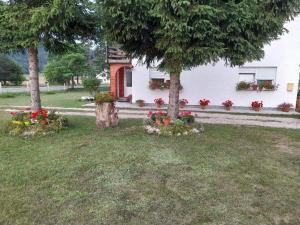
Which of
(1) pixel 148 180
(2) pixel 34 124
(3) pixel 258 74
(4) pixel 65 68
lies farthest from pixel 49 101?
(4) pixel 65 68

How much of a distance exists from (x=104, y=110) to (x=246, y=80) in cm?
807

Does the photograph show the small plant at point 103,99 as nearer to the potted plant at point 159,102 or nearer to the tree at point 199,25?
the tree at point 199,25

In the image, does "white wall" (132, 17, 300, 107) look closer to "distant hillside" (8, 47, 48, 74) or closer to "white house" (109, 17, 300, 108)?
"white house" (109, 17, 300, 108)

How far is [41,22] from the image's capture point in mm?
6078

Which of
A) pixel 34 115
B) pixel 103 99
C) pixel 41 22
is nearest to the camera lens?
pixel 41 22

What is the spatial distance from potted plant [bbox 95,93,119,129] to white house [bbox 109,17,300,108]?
4.68 meters

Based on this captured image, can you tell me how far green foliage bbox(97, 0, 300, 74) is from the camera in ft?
18.5

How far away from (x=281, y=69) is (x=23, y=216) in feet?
41.2

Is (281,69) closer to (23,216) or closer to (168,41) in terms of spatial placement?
(168,41)

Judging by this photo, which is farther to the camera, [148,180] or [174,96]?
[174,96]

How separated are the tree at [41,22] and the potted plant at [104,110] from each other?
195 centimetres

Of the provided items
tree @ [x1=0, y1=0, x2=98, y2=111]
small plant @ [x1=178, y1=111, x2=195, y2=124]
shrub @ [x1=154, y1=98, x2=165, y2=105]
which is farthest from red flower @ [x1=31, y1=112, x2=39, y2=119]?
shrub @ [x1=154, y1=98, x2=165, y2=105]

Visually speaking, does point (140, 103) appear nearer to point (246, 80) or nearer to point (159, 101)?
point (159, 101)

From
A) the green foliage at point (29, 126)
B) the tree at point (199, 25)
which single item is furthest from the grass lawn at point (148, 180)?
the tree at point (199, 25)
